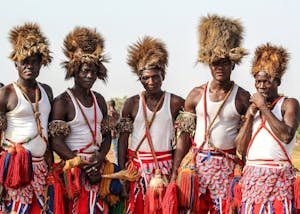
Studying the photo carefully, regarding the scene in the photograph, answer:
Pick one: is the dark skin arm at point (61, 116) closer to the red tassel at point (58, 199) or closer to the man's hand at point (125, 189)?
the red tassel at point (58, 199)

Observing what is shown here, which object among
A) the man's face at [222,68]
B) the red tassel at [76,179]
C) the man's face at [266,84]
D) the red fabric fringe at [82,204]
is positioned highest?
the man's face at [222,68]

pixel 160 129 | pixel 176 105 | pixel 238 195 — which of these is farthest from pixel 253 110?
pixel 160 129

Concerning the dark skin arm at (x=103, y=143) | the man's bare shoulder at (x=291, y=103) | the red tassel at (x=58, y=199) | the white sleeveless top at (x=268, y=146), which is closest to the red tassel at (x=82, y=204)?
the red tassel at (x=58, y=199)

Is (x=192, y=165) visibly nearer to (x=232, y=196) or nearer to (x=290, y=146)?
(x=232, y=196)

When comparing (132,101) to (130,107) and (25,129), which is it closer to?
(130,107)

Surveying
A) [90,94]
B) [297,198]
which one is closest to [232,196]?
[297,198]

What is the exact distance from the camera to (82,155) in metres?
7.07

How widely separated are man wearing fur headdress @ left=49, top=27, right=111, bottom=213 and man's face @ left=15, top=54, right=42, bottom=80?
444mm

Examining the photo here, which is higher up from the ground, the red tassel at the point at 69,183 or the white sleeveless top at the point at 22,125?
the white sleeveless top at the point at 22,125

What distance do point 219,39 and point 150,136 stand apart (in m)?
1.41

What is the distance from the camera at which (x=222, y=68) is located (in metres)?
6.99

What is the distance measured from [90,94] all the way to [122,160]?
35.4 inches

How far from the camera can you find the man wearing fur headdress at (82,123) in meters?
6.98

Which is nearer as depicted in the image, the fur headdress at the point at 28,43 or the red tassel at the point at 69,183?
the fur headdress at the point at 28,43
